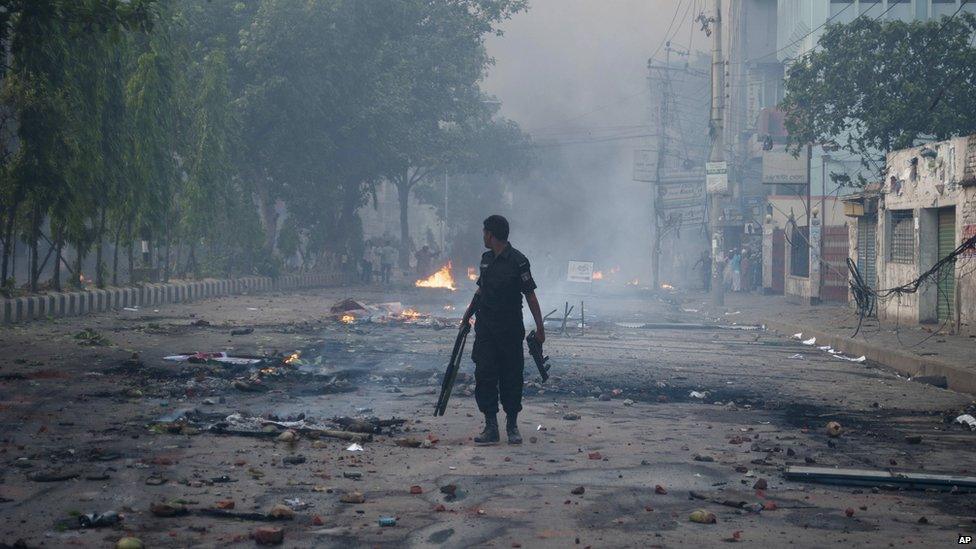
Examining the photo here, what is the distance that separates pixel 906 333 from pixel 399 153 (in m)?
26.7

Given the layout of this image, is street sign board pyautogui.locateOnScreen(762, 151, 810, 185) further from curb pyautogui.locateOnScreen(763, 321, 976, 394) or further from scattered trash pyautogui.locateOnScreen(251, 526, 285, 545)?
scattered trash pyautogui.locateOnScreen(251, 526, 285, 545)

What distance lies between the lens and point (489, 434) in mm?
7938

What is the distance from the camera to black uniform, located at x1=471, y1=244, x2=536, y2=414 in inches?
319

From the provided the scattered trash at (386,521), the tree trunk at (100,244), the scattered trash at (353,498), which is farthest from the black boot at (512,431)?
the tree trunk at (100,244)

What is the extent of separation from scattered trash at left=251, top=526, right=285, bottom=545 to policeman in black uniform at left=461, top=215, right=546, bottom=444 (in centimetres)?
335

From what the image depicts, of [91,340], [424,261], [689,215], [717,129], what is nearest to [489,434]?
[91,340]

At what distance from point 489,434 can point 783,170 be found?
34.2m

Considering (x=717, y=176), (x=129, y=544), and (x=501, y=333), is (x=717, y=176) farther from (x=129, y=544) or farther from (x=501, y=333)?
(x=129, y=544)

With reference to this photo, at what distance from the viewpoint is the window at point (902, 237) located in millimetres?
22953

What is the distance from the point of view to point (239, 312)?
23609mm

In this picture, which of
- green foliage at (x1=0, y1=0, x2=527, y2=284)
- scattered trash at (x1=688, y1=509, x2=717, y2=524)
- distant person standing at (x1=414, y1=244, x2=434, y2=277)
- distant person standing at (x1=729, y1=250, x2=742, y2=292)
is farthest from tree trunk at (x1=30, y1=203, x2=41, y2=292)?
distant person standing at (x1=729, y1=250, x2=742, y2=292)

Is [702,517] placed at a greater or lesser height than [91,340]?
lesser

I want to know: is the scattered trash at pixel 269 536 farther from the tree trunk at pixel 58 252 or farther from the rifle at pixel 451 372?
the tree trunk at pixel 58 252

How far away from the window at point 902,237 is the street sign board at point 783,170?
15403mm
